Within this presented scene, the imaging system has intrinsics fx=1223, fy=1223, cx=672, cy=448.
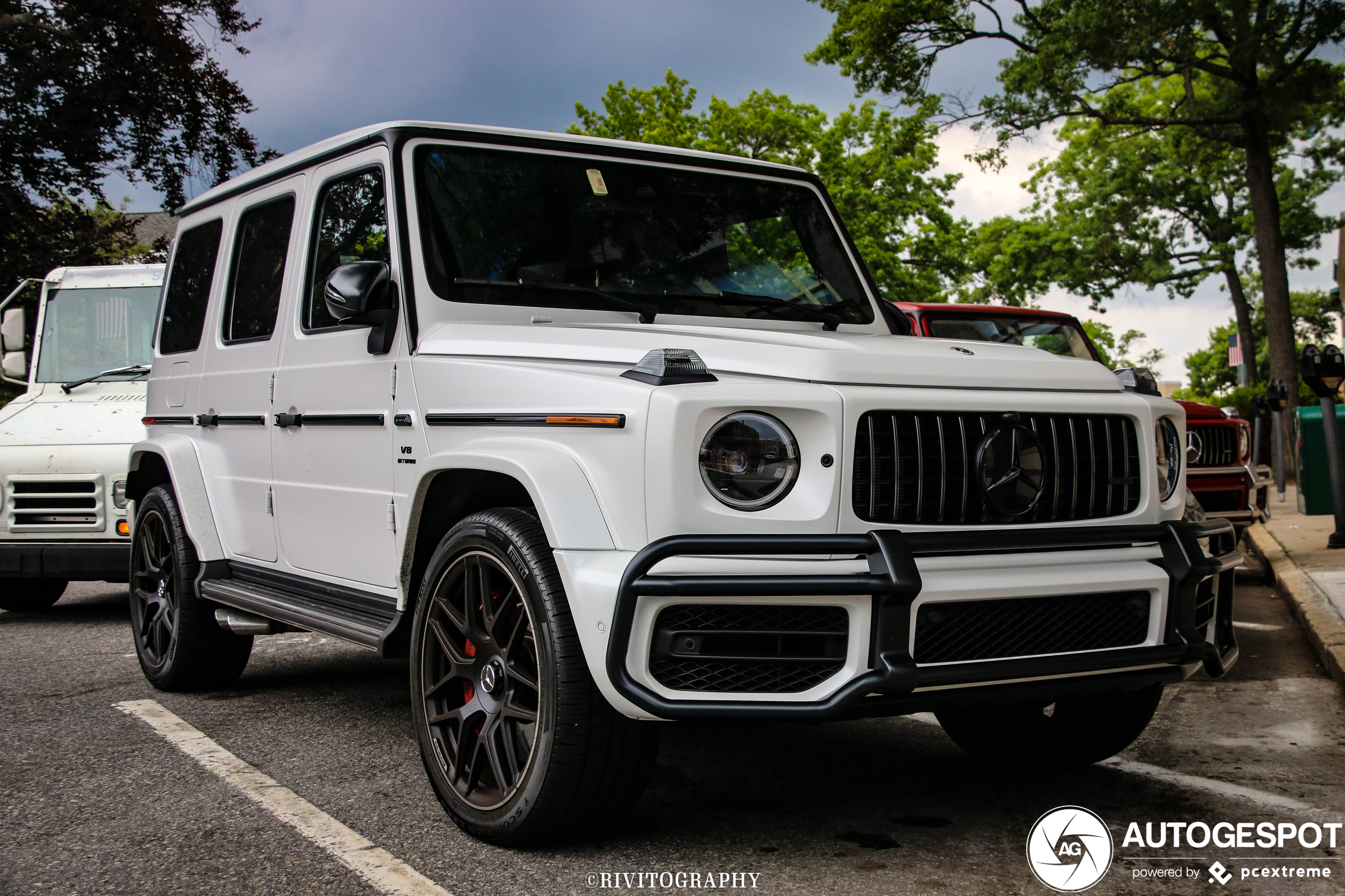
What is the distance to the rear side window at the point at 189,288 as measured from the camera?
18.5 feet

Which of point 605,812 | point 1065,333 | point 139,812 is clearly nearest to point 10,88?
point 1065,333

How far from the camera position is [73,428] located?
8.59 metres

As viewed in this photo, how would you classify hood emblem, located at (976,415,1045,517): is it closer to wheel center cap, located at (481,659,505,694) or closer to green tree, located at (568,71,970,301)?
wheel center cap, located at (481,659,505,694)

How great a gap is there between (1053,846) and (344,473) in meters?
2.56

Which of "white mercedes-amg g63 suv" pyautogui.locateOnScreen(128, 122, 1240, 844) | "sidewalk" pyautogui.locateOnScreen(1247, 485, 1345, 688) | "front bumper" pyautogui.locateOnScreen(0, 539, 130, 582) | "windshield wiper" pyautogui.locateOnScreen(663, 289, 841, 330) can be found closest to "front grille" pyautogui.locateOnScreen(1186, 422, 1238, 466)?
"sidewalk" pyautogui.locateOnScreen(1247, 485, 1345, 688)

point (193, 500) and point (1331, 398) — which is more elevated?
point (1331, 398)

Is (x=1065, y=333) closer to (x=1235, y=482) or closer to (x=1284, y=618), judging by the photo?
(x=1235, y=482)

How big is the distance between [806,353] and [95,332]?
8115 millimetres

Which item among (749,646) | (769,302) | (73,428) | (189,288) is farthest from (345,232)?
(73,428)

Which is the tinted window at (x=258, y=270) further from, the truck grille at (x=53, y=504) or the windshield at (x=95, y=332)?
the windshield at (x=95, y=332)

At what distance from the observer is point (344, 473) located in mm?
4238

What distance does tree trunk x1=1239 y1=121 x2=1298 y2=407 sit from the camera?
1880 cm

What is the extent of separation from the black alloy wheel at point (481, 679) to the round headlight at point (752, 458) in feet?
2.07

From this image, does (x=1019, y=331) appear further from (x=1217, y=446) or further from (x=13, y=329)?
(x=13, y=329)
